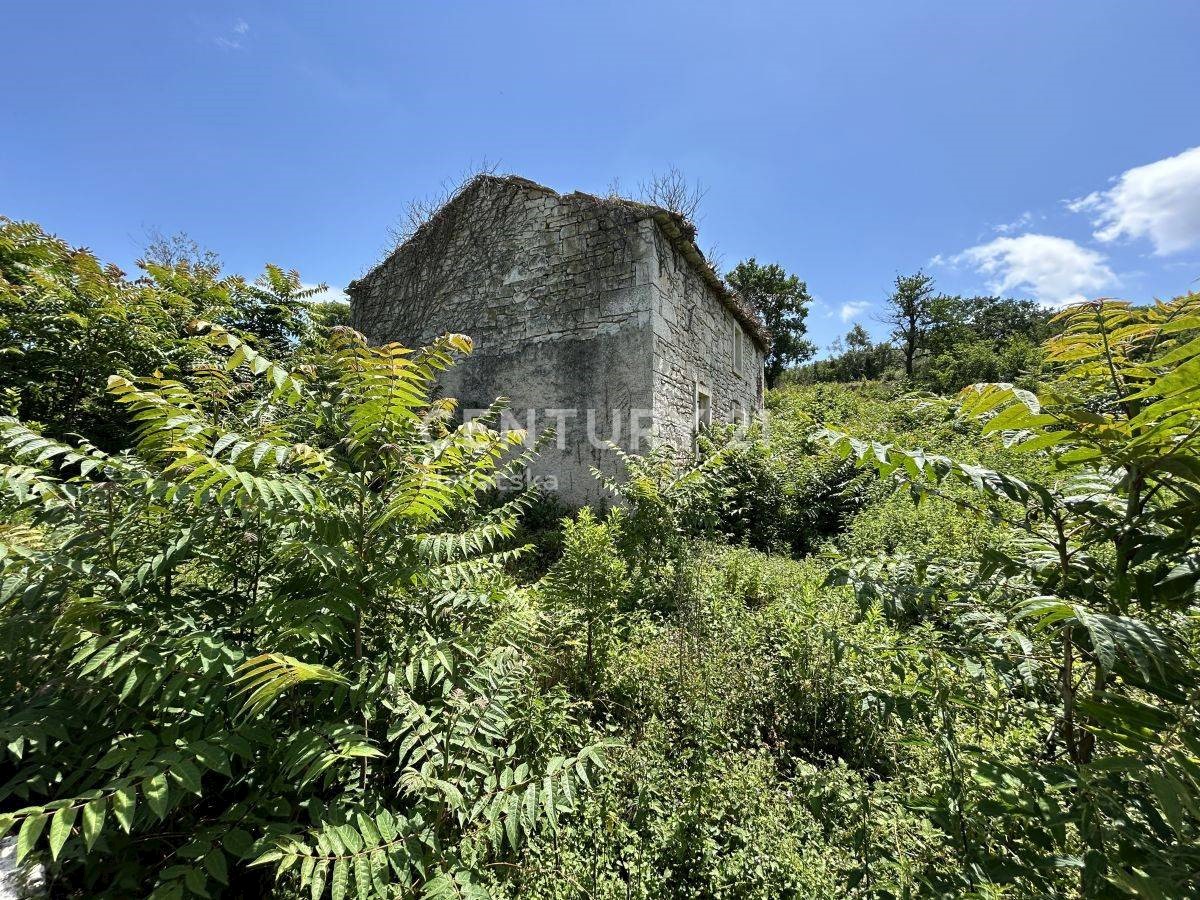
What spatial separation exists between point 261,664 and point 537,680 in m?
2.03

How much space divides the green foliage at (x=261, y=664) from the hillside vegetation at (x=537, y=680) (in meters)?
0.02

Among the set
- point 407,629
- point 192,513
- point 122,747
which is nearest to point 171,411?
point 192,513

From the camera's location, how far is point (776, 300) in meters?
31.7

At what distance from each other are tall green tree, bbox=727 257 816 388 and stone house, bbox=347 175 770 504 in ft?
78.4

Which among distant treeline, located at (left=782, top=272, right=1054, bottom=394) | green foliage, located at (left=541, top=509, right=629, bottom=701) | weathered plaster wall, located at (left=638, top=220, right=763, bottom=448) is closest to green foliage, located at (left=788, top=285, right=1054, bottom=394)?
distant treeline, located at (left=782, top=272, right=1054, bottom=394)

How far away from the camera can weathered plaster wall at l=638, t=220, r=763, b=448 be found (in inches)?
282

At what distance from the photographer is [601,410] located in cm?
732

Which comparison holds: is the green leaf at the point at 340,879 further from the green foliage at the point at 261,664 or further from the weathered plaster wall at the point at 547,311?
A: the weathered plaster wall at the point at 547,311

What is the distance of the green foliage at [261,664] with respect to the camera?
1.47 m

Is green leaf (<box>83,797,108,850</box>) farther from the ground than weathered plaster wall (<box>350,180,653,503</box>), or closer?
closer

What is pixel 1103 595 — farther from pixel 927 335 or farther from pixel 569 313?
pixel 927 335

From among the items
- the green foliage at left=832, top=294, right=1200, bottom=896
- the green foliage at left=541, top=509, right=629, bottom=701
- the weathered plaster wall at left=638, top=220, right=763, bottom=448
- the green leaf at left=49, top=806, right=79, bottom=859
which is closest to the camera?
the green foliage at left=832, top=294, right=1200, bottom=896

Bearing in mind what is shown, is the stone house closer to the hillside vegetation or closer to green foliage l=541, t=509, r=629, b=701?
green foliage l=541, t=509, r=629, b=701

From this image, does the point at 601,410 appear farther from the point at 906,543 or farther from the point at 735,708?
the point at 735,708
